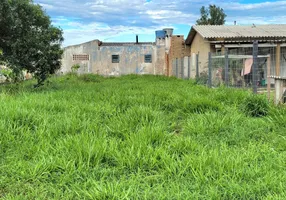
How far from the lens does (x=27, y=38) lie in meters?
9.45

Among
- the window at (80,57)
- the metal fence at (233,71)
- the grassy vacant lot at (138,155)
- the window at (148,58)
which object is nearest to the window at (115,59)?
the window at (80,57)

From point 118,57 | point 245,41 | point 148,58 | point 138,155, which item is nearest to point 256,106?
point 138,155

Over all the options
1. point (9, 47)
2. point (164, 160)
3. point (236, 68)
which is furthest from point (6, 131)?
point (236, 68)

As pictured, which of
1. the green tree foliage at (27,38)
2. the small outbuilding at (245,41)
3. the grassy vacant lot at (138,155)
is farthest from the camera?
the small outbuilding at (245,41)

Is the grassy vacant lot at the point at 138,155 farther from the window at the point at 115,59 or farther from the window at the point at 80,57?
the window at the point at 80,57

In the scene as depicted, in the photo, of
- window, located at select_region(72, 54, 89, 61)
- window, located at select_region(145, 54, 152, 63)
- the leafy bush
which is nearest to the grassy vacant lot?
the leafy bush

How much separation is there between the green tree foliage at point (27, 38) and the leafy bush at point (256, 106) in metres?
6.86

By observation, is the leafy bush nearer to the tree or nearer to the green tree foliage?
the green tree foliage

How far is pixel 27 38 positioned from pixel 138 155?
7.59 meters

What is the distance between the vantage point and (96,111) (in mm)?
5402

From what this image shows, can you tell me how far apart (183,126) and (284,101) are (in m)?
2.53

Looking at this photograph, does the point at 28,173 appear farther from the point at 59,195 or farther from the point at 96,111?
the point at 96,111

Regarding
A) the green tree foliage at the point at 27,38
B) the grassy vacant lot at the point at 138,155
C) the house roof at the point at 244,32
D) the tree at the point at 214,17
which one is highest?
the tree at the point at 214,17

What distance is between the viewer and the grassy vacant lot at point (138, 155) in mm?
2719
